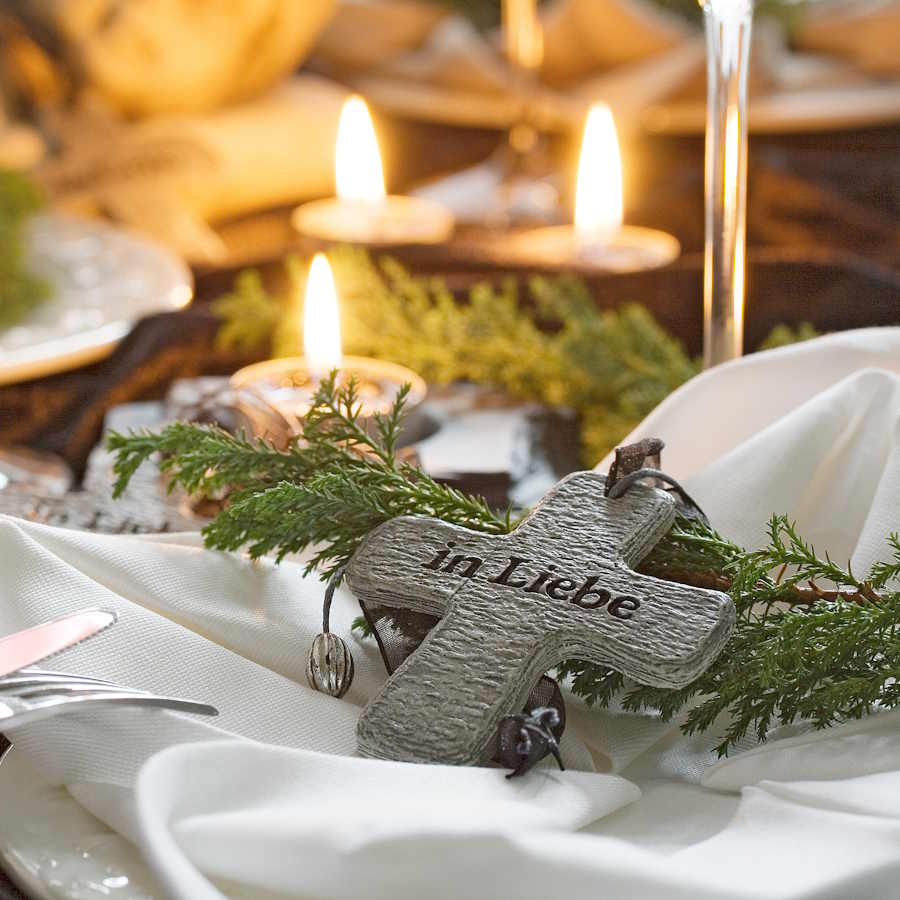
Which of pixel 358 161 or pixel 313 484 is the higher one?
pixel 358 161

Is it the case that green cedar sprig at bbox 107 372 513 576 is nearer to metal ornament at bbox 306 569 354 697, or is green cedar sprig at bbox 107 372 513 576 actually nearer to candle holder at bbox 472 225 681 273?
metal ornament at bbox 306 569 354 697

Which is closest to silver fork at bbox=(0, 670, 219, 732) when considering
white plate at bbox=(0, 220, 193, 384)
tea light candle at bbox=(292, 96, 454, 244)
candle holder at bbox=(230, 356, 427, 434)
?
candle holder at bbox=(230, 356, 427, 434)

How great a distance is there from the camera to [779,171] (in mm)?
1152

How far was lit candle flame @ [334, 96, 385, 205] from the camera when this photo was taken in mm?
855

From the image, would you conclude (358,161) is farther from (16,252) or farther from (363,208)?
(16,252)

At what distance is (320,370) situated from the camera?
1.75 feet

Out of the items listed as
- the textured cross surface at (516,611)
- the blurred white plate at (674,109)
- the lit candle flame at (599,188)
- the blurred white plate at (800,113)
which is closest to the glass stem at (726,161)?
the textured cross surface at (516,611)

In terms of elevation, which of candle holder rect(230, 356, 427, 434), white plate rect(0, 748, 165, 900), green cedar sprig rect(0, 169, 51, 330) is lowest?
white plate rect(0, 748, 165, 900)

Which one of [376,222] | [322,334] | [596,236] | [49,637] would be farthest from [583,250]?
[49,637]

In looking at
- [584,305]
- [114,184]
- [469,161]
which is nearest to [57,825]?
[584,305]

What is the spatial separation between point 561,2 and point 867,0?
13.0 inches

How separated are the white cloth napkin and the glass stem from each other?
0.10 m

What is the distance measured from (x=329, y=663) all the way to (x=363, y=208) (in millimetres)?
567

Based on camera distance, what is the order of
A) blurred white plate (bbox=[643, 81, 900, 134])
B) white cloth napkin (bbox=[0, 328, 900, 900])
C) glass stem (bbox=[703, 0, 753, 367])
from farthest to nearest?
blurred white plate (bbox=[643, 81, 900, 134]) → glass stem (bbox=[703, 0, 753, 367]) → white cloth napkin (bbox=[0, 328, 900, 900])
